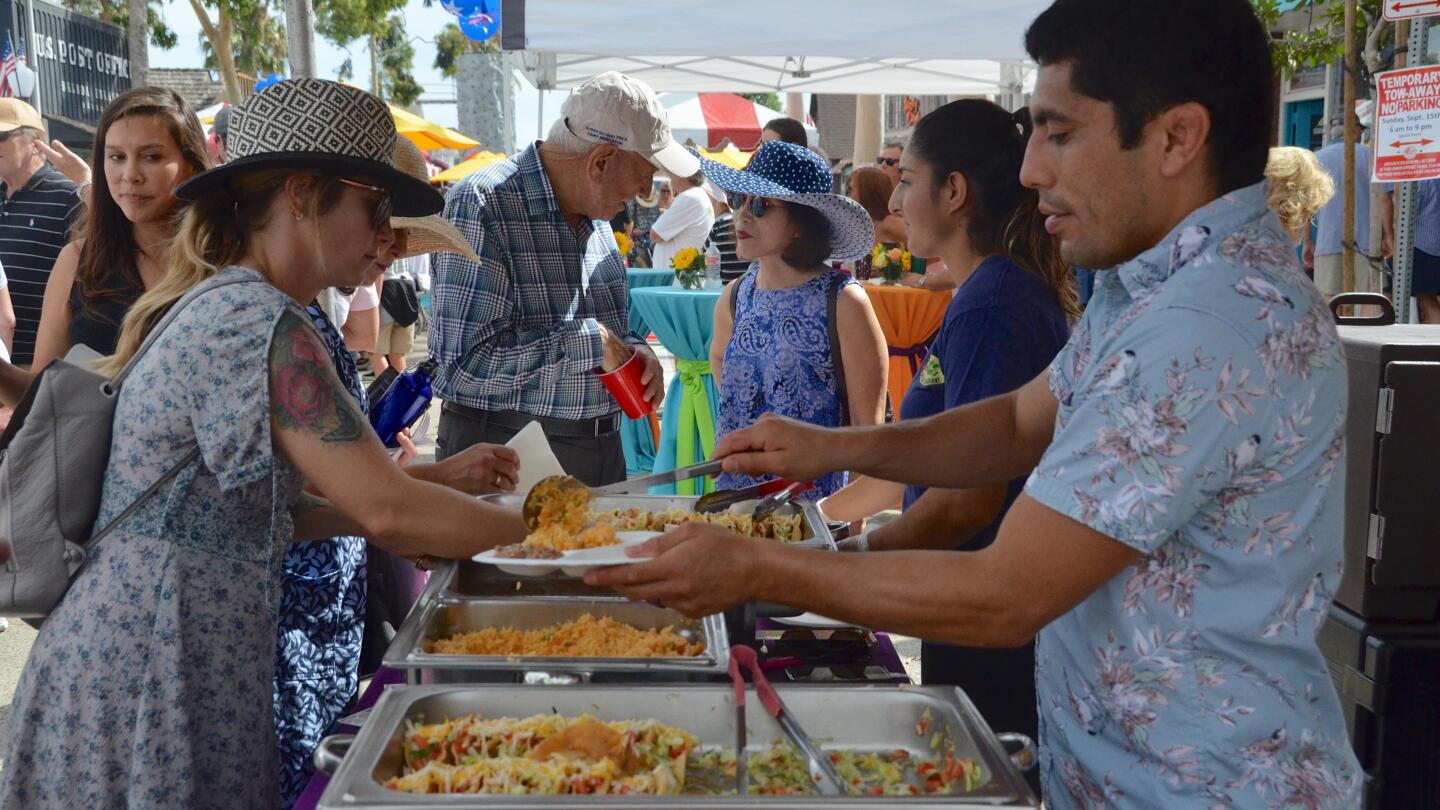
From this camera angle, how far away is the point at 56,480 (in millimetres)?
1719

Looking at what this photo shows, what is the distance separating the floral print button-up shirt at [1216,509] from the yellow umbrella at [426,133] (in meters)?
12.9

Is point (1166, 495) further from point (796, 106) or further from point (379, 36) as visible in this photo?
point (379, 36)

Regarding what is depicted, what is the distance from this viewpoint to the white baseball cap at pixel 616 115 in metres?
3.29

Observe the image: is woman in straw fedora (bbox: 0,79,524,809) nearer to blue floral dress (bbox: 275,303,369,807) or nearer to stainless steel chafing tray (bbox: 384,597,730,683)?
stainless steel chafing tray (bbox: 384,597,730,683)

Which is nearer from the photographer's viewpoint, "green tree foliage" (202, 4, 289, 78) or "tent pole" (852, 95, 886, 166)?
"tent pole" (852, 95, 886, 166)

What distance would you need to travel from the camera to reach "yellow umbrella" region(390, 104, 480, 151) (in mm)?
13586

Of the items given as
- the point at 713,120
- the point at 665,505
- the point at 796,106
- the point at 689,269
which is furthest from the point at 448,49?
the point at 665,505

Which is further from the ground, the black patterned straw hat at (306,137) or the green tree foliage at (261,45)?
the green tree foliage at (261,45)

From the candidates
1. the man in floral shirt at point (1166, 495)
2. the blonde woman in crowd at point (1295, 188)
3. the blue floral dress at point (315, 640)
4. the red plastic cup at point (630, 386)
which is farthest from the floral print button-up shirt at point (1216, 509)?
the blonde woman in crowd at point (1295, 188)

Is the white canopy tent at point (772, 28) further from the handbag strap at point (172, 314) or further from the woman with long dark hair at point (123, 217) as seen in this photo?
the handbag strap at point (172, 314)

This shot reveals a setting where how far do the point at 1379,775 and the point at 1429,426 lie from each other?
580 millimetres

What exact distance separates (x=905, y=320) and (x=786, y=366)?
262 centimetres

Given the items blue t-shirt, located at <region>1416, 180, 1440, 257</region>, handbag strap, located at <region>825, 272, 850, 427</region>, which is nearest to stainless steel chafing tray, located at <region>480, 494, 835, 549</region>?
handbag strap, located at <region>825, 272, 850, 427</region>

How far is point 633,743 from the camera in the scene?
1392mm
